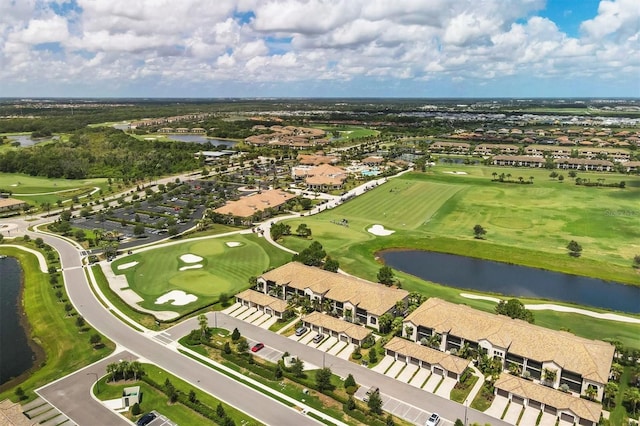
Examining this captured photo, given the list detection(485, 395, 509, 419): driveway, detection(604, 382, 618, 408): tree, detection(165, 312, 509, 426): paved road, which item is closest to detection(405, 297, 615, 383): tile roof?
detection(604, 382, 618, 408): tree

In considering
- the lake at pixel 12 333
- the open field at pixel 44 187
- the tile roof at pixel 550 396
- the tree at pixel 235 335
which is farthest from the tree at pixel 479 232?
the open field at pixel 44 187

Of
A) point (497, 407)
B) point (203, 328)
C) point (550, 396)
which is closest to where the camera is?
point (550, 396)

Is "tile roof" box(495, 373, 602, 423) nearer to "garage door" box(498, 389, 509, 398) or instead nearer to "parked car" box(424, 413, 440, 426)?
"garage door" box(498, 389, 509, 398)

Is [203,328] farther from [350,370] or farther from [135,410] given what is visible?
[350,370]

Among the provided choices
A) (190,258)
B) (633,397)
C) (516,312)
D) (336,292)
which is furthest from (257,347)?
(633,397)

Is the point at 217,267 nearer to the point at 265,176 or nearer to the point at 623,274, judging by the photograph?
the point at 623,274

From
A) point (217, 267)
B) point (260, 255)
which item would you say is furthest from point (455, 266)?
point (217, 267)

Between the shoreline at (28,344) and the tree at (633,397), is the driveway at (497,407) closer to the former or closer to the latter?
the tree at (633,397)
